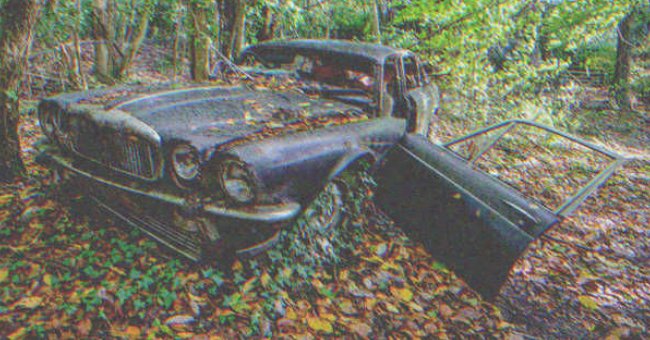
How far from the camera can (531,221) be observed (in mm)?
2617

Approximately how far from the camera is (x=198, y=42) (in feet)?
19.9

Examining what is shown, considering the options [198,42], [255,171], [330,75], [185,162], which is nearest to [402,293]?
[255,171]

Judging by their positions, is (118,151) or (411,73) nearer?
(118,151)

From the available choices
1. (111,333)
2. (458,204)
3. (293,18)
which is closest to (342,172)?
(458,204)

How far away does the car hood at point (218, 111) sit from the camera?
2680 mm

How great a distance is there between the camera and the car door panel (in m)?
2.69

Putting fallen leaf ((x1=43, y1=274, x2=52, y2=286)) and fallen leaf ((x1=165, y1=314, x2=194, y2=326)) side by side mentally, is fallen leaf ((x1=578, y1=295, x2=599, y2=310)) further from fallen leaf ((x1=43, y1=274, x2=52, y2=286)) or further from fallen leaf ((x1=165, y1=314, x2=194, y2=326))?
fallen leaf ((x1=43, y1=274, x2=52, y2=286))

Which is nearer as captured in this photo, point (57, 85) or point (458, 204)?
point (458, 204)

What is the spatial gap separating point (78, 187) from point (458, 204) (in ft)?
8.71

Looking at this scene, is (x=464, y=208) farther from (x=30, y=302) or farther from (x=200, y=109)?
(x=30, y=302)

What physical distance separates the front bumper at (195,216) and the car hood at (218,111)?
14.7 inches

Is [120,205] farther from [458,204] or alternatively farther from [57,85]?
[57,85]

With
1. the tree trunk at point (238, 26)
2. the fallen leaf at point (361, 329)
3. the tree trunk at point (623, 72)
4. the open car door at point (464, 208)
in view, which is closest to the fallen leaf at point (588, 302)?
the open car door at point (464, 208)

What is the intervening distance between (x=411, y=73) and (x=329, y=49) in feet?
4.20
